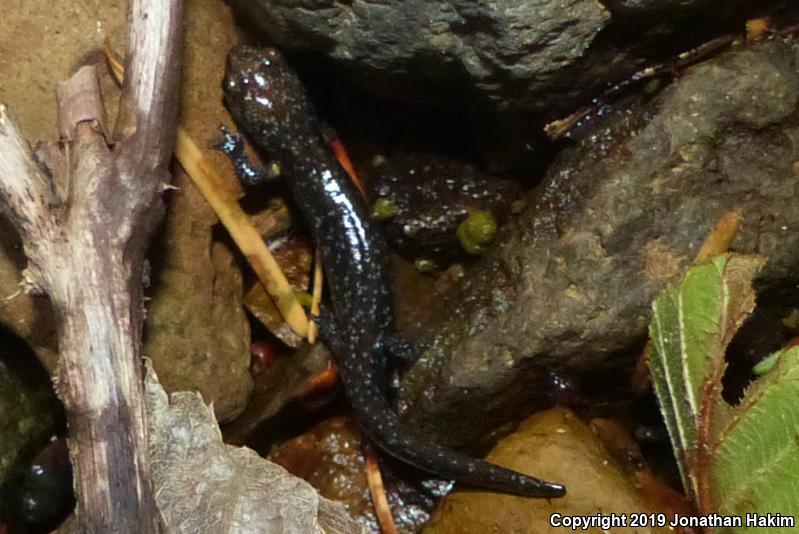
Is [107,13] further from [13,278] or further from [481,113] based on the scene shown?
[481,113]

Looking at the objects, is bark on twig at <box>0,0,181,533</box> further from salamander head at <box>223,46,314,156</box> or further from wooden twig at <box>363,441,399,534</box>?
wooden twig at <box>363,441,399,534</box>

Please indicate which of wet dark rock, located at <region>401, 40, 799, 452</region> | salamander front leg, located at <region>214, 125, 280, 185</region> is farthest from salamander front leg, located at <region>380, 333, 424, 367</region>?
salamander front leg, located at <region>214, 125, 280, 185</region>

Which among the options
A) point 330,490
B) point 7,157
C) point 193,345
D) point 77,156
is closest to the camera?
point 7,157

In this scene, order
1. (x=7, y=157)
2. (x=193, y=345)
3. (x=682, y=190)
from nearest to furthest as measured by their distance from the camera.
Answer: (x=7, y=157) < (x=682, y=190) < (x=193, y=345)

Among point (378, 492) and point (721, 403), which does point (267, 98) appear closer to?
point (378, 492)

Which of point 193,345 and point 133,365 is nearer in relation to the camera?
point 133,365

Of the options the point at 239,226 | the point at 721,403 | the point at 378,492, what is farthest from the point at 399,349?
the point at 721,403

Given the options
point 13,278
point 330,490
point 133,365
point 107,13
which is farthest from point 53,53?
point 330,490
